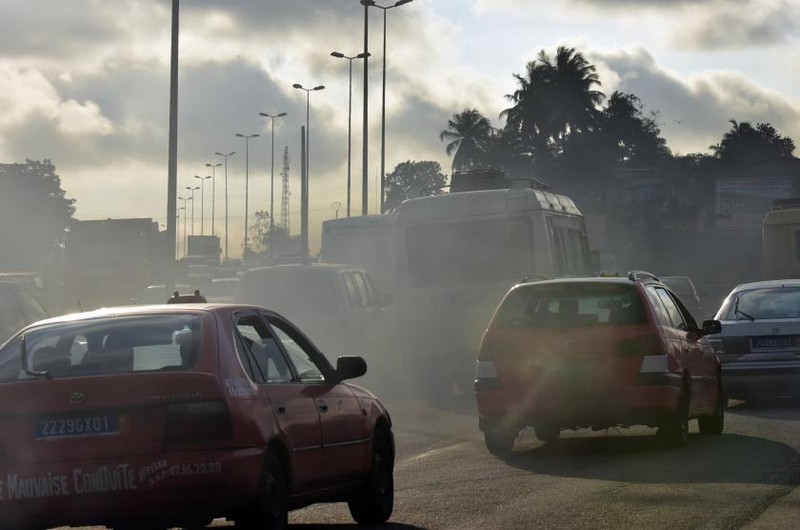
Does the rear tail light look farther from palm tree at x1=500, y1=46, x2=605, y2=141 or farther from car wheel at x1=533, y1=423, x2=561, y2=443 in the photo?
palm tree at x1=500, y1=46, x2=605, y2=141

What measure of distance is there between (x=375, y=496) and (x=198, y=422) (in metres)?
2.41

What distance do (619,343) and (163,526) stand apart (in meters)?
6.51

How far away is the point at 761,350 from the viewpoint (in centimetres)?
1914

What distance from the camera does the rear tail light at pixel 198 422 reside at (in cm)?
788

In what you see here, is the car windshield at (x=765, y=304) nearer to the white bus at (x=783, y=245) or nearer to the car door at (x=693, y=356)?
the car door at (x=693, y=356)

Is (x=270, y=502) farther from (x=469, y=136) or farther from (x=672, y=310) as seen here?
(x=469, y=136)

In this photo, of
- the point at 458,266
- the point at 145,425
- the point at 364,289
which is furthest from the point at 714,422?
the point at 364,289

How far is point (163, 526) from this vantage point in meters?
8.03

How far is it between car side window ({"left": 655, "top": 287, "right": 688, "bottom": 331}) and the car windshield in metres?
3.94

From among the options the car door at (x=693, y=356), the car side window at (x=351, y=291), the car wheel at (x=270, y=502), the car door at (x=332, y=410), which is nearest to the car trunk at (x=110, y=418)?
the car wheel at (x=270, y=502)

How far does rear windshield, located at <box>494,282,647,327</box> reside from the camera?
→ 46.1 ft

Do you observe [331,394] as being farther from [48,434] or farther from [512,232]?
[512,232]

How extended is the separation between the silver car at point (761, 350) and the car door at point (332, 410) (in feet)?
32.2

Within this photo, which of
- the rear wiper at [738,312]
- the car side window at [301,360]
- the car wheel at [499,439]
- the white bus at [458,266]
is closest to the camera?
the car side window at [301,360]
